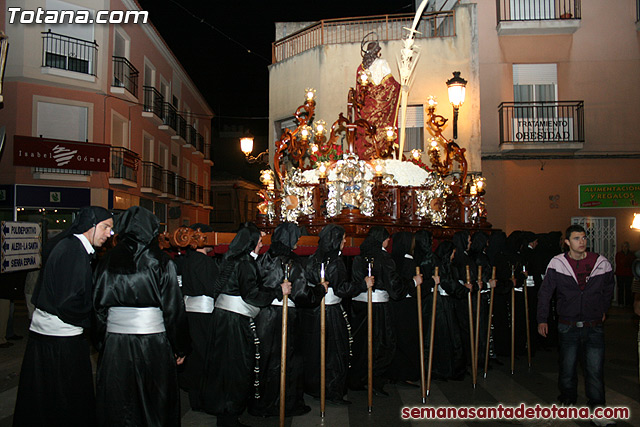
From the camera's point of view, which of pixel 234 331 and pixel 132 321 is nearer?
pixel 132 321

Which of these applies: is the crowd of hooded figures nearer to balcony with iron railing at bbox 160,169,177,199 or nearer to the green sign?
the green sign

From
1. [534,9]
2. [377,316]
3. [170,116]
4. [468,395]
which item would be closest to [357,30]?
[534,9]

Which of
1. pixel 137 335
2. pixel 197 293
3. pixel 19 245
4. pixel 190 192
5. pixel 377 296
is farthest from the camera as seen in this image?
pixel 190 192

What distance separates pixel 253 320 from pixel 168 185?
68.5 ft

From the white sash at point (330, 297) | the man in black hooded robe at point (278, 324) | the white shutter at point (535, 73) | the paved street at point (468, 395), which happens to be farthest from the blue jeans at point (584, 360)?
the white shutter at point (535, 73)

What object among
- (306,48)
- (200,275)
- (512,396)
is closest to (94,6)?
(306,48)

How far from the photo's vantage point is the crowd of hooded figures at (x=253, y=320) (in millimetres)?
3939

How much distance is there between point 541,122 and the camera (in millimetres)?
14820

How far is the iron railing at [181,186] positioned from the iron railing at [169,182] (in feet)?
2.62

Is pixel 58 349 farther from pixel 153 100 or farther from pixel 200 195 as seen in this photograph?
pixel 200 195

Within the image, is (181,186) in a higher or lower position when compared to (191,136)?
lower

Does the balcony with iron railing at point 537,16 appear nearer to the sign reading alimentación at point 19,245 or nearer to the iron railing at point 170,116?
the sign reading alimentación at point 19,245

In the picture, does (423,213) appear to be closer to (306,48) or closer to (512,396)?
(512,396)

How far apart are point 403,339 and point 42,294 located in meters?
4.33
